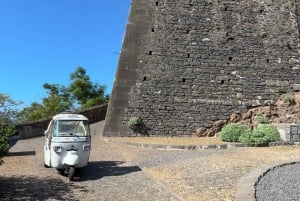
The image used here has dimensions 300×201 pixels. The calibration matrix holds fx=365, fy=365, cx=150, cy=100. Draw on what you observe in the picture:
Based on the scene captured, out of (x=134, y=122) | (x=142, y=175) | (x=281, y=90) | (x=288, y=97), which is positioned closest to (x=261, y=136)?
(x=288, y=97)

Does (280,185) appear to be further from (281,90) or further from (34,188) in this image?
(281,90)

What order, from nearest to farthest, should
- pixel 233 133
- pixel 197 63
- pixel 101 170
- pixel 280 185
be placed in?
pixel 280 185 → pixel 101 170 → pixel 233 133 → pixel 197 63

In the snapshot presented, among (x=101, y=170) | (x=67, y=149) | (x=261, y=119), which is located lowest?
(x=101, y=170)

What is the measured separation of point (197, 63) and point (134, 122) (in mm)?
3733

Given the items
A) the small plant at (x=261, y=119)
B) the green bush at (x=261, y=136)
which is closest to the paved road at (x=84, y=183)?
the green bush at (x=261, y=136)

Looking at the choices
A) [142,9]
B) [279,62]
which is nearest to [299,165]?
[279,62]

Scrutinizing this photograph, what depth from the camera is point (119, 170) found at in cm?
821

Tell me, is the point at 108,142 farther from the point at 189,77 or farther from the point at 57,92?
the point at 57,92

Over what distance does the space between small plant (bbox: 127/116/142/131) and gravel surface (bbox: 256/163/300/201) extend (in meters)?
7.26

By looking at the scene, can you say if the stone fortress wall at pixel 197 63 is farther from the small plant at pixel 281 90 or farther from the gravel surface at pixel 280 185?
the gravel surface at pixel 280 185

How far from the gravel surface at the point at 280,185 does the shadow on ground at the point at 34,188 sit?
294 centimetres

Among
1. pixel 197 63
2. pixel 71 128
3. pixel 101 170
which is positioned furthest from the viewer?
pixel 197 63

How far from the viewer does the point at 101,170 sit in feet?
27.0

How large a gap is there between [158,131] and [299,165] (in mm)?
7018
